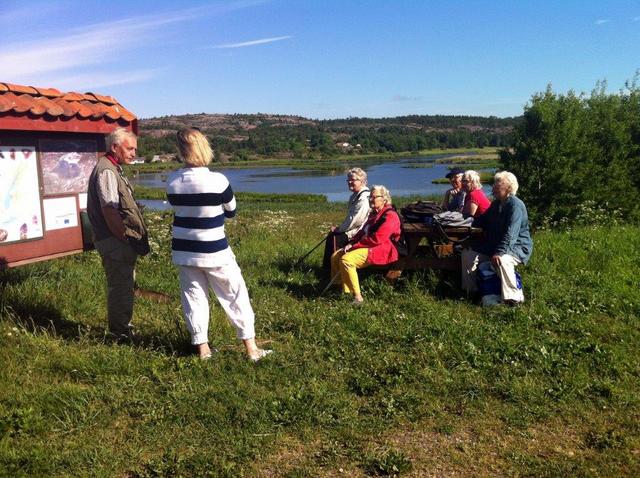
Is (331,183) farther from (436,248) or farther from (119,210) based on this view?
(119,210)

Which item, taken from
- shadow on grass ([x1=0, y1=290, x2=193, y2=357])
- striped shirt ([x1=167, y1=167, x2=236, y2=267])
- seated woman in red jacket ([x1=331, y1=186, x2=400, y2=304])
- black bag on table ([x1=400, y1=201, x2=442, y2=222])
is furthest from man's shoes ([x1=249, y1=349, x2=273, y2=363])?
black bag on table ([x1=400, y1=201, x2=442, y2=222])

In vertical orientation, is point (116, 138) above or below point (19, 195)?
above

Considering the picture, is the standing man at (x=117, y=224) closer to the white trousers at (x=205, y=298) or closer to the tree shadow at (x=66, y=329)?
the tree shadow at (x=66, y=329)

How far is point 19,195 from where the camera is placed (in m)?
5.41

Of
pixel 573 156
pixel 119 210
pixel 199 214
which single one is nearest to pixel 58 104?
pixel 119 210

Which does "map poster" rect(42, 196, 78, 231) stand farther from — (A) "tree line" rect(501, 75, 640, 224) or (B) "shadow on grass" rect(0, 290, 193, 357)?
(A) "tree line" rect(501, 75, 640, 224)

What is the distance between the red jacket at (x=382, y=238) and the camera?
6.38m

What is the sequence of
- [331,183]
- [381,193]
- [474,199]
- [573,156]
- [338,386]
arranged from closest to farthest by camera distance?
1. [338,386]
2. [381,193]
3. [474,199]
4. [573,156]
5. [331,183]

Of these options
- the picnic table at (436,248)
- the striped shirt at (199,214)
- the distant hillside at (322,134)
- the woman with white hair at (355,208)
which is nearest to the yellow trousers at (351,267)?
the picnic table at (436,248)

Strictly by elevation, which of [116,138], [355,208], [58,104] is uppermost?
[58,104]

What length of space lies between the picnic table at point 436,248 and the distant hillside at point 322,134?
389ft

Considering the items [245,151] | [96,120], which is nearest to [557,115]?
[96,120]

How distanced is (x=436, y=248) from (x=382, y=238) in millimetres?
680

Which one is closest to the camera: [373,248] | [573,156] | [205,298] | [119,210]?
[205,298]
